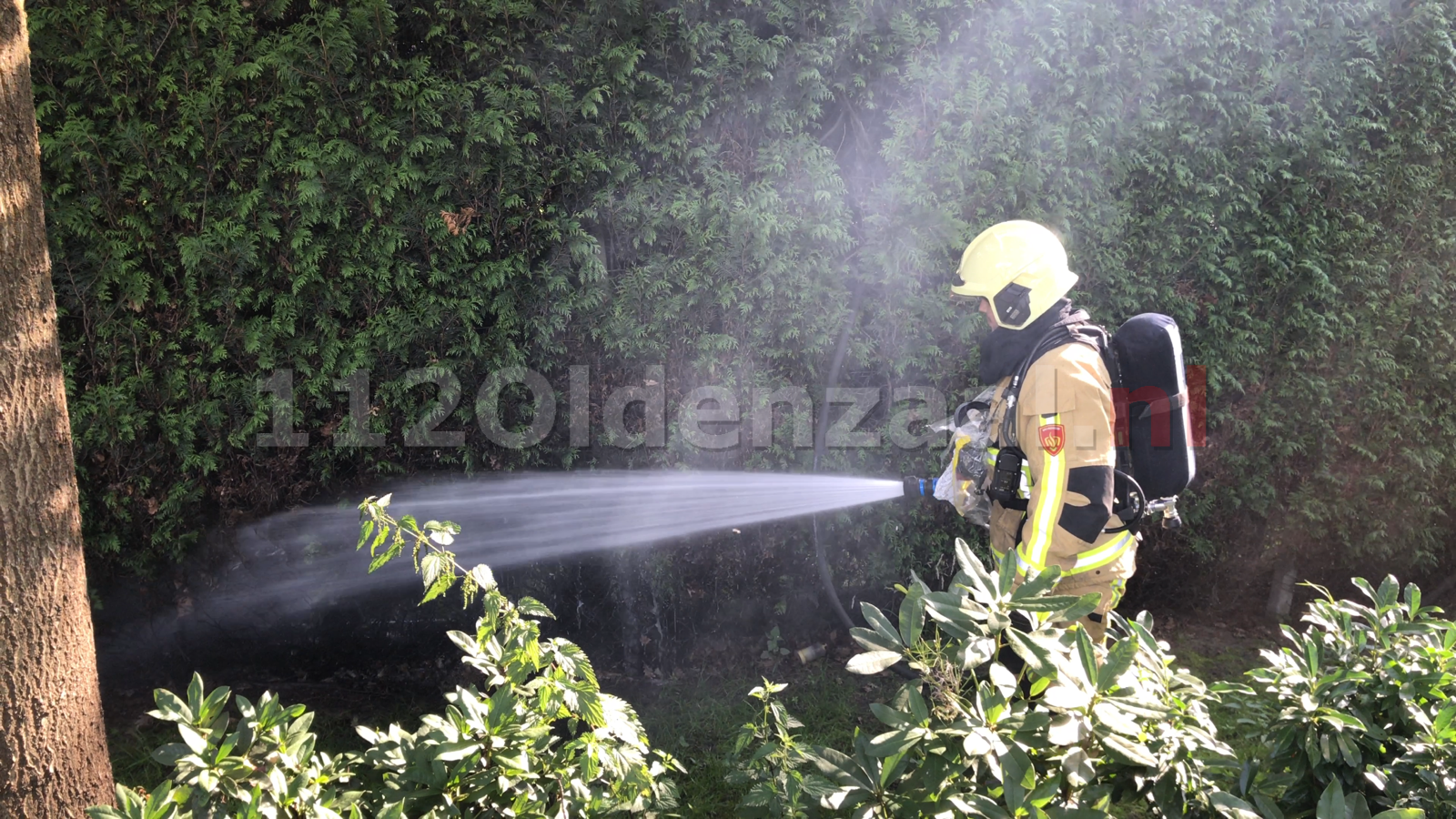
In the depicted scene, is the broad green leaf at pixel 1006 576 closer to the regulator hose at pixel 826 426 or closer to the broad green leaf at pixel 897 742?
the broad green leaf at pixel 897 742

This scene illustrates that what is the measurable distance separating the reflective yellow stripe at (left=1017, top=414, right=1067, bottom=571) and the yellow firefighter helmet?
56cm

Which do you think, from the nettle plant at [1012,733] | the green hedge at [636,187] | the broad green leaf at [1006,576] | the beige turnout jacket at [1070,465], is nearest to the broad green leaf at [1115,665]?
the nettle plant at [1012,733]

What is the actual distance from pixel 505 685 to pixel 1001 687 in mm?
1118

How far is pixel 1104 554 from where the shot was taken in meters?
3.35

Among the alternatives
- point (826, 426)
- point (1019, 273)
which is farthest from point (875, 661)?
point (826, 426)

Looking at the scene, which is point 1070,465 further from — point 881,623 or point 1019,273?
point 881,623

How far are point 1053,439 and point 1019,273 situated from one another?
749 mm

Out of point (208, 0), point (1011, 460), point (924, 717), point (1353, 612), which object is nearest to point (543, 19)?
point (208, 0)

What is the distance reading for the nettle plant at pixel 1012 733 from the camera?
1729 millimetres

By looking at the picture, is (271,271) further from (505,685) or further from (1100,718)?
(1100,718)

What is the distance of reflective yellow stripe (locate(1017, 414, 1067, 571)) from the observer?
3234 millimetres

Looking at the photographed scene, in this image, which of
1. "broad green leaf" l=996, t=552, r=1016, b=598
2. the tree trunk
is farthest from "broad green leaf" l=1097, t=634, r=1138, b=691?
the tree trunk

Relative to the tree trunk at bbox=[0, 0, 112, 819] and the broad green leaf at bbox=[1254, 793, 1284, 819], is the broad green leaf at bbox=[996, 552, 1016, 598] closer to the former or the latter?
the broad green leaf at bbox=[1254, 793, 1284, 819]

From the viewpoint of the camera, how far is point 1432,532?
586cm
